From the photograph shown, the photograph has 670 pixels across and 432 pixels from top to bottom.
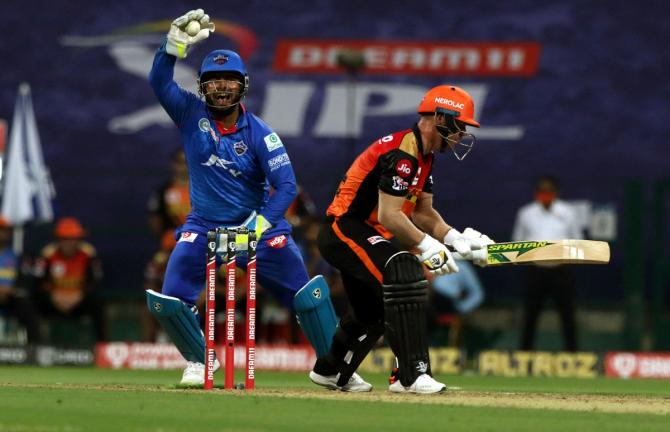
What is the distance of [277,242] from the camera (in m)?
9.12

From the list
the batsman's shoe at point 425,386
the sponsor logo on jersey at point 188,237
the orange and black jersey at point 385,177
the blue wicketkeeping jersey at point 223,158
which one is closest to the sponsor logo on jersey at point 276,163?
the blue wicketkeeping jersey at point 223,158

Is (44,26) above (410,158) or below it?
above

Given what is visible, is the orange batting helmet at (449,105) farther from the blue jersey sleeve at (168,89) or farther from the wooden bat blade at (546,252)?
the blue jersey sleeve at (168,89)

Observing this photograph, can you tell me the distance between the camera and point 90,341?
1548 cm

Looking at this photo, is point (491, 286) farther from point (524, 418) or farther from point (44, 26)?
point (524, 418)

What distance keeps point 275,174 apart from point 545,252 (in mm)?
1603

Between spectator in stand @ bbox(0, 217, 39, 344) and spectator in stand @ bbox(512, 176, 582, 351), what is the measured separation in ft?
15.2

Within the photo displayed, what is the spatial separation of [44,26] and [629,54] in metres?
6.56

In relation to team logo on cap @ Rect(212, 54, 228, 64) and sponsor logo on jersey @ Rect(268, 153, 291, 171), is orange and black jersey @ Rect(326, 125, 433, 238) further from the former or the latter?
team logo on cap @ Rect(212, 54, 228, 64)

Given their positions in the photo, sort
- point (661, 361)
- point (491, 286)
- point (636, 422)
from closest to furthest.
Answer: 1. point (636, 422)
2. point (661, 361)
3. point (491, 286)

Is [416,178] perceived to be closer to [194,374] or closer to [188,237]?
[188,237]

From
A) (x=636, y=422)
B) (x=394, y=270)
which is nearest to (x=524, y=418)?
(x=636, y=422)

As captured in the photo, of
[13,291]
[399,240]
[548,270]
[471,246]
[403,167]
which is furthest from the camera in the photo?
[13,291]

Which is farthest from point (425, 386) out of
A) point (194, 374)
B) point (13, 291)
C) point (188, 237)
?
point (13, 291)
